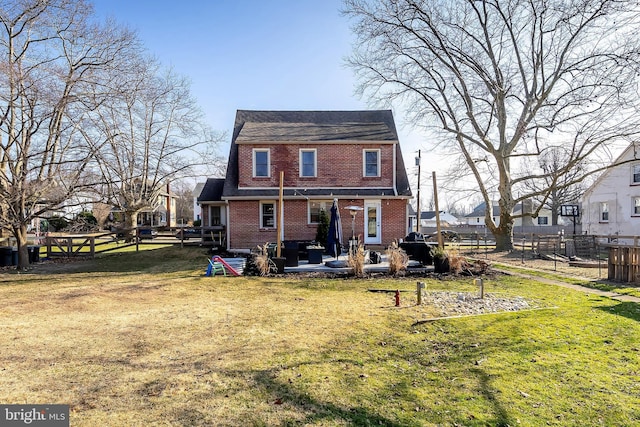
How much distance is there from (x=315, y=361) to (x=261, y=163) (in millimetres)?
15817

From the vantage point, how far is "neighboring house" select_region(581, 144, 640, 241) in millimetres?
26391

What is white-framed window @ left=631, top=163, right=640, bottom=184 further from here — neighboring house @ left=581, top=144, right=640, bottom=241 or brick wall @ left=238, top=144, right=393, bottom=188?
brick wall @ left=238, top=144, right=393, bottom=188

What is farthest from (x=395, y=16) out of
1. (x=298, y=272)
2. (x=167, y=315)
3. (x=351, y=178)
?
(x=167, y=315)

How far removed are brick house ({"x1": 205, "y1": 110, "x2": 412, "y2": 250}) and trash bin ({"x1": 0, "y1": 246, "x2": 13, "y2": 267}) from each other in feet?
31.0

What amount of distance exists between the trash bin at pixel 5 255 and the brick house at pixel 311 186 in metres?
9.46

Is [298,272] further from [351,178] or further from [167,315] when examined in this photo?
[351,178]

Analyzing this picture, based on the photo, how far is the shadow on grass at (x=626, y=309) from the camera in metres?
7.50

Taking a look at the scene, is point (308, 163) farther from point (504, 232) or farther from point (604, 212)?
point (604, 212)

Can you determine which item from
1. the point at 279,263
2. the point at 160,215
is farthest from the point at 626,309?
the point at 160,215

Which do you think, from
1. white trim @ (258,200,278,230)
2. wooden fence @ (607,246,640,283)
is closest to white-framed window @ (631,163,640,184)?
wooden fence @ (607,246,640,283)

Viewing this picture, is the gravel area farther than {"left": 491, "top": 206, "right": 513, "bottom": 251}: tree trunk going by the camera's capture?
No

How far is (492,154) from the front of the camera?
74.0 ft

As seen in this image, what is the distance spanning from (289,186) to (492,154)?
42.2ft

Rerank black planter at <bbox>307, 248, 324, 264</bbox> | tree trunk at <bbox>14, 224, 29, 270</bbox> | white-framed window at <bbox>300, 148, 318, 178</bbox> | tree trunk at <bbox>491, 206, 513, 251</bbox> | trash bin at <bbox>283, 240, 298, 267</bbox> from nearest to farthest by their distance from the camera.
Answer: trash bin at <bbox>283, 240, 298, 267</bbox>
tree trunk at <bbox>14, 224, 29, 270</bbox>
black planter at <bbox>307, 248, 324, 264</bbox>
white-framed window at <bbox>300, 148, 318, 178</bbox>
tree trunk at <bbox>491, 206, 513, 251</bbox>
